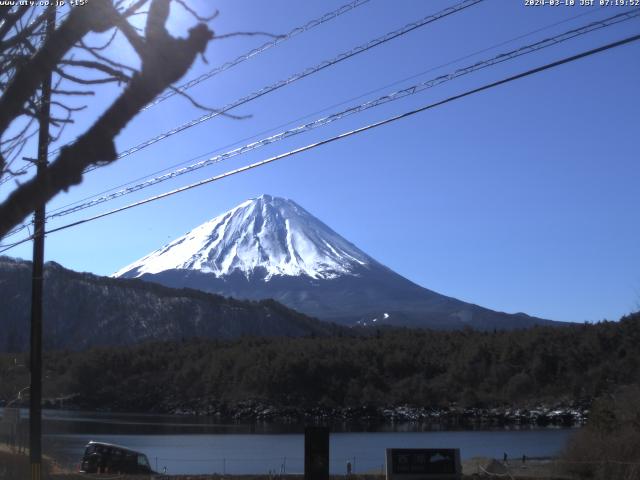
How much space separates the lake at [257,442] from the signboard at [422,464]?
15788 millimetres

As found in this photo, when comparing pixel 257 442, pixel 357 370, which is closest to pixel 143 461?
pixel 257 442

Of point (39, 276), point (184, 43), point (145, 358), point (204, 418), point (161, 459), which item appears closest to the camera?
point (184, 43)

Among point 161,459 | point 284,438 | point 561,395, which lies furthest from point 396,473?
point 561,395

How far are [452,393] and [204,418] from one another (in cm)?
2577

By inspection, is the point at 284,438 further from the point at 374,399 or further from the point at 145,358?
the point at 145,358

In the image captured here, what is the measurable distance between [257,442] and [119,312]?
8927cm

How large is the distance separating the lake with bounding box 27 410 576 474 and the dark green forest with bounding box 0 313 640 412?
12660mm

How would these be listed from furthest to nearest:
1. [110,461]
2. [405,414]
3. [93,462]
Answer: [405,414] → [110,461] → [93,462]

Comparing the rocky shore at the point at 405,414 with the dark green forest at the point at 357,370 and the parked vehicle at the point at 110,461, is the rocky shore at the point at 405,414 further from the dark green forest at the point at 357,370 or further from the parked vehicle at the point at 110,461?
the parked vehicle at the point at 110,461

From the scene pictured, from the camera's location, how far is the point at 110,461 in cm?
3039

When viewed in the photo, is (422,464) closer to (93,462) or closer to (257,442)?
(93,462)

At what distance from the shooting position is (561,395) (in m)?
83.9

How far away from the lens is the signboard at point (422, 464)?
717 inches

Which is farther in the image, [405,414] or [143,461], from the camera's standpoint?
[405,414]
